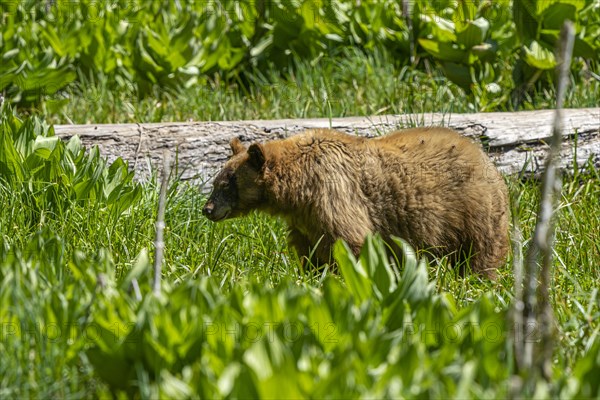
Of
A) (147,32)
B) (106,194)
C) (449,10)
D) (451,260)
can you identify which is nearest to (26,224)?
(106,194)

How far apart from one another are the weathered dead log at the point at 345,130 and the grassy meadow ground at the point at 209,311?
0.55m

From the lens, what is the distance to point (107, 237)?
475 centimetres

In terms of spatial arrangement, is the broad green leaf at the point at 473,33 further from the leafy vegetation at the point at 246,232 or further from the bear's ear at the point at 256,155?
the bear's ear at the point at 256,155

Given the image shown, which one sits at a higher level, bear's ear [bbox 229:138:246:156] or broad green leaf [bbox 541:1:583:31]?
broad green leaf [bbox 541:1:583:31]

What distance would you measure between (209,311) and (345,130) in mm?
3278

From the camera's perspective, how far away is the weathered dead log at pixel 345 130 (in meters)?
5.95

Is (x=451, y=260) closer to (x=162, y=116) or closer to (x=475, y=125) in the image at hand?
(x=475, y=125)

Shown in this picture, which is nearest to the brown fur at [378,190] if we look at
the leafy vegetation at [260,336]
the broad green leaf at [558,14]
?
the leafy vegetation at [260,336]

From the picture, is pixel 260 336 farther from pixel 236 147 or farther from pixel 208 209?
pixel 236 147

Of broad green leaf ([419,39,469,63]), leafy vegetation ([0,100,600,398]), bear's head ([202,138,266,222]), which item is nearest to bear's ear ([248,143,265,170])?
bear's head ([202,138,266,222])

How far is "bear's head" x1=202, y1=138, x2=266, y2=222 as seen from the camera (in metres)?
5.19

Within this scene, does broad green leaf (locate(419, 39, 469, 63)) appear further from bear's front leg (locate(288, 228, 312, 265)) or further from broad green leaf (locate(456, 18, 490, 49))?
bear's front leg (locate(288, 228, 312, 265))

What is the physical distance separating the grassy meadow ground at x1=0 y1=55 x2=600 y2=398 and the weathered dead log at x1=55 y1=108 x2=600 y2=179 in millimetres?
554

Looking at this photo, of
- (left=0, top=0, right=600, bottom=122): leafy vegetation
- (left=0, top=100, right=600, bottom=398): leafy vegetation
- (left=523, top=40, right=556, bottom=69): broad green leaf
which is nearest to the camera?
(left=0, top=100, right=600, bottom=398): leafy vegetation
